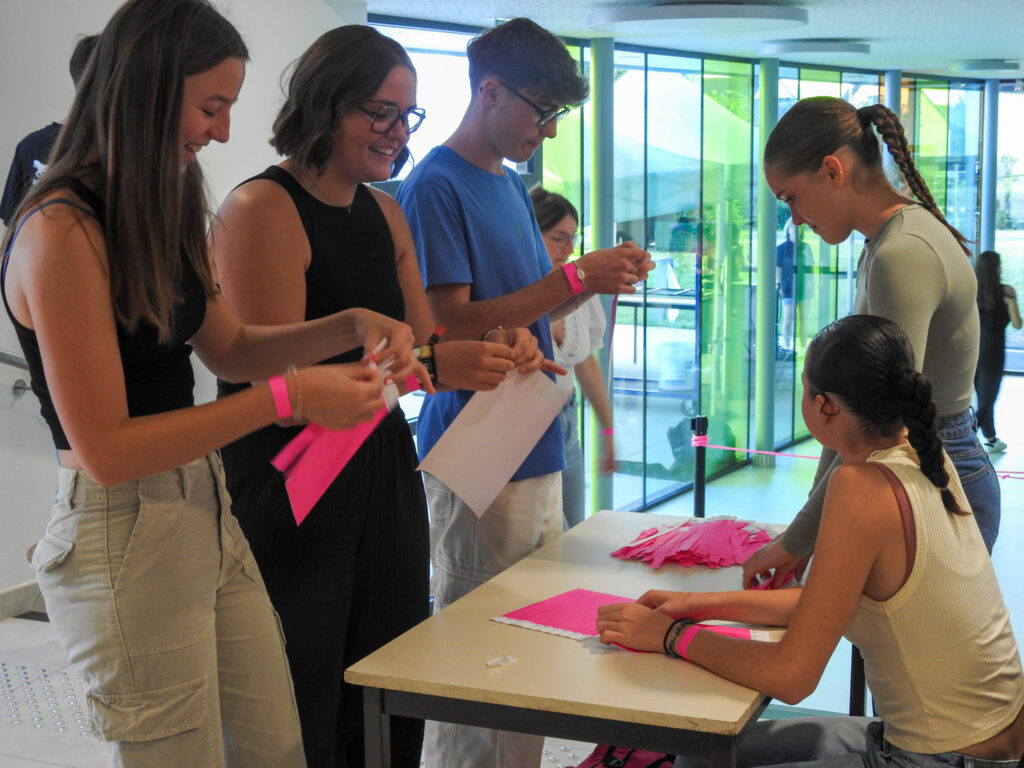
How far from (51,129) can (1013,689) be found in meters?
3.00

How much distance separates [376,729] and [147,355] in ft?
2.16

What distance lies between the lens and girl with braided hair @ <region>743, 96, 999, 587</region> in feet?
6.49

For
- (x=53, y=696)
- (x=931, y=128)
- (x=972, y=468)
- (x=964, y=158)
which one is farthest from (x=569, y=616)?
(x=964, y=158)

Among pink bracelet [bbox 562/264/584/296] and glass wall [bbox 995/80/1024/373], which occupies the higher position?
glass wall [bbox 995/80/1024/373]

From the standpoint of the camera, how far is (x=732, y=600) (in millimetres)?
1834

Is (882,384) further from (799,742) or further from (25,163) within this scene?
(25,163)

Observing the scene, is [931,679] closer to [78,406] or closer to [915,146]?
[78,406]

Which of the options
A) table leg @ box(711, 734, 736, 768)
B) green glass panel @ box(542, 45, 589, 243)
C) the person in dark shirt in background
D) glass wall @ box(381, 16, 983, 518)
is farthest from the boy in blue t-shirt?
green glass panel @ box(542, 45, 589, 243)

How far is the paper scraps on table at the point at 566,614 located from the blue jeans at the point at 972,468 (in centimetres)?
69

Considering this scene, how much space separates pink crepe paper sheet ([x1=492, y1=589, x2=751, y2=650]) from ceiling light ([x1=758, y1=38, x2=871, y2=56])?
6896 millimetres

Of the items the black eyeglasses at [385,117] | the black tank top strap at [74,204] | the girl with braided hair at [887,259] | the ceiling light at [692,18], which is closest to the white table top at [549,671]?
the girl with braided hair at [887,259]

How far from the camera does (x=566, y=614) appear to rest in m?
1.87

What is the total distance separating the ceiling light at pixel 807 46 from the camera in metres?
8.12

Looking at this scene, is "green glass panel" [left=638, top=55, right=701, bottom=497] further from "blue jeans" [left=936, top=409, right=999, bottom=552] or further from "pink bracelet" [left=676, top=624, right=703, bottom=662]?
"pink bracelet" [left=676, top=624, right=703, bottom=662]
